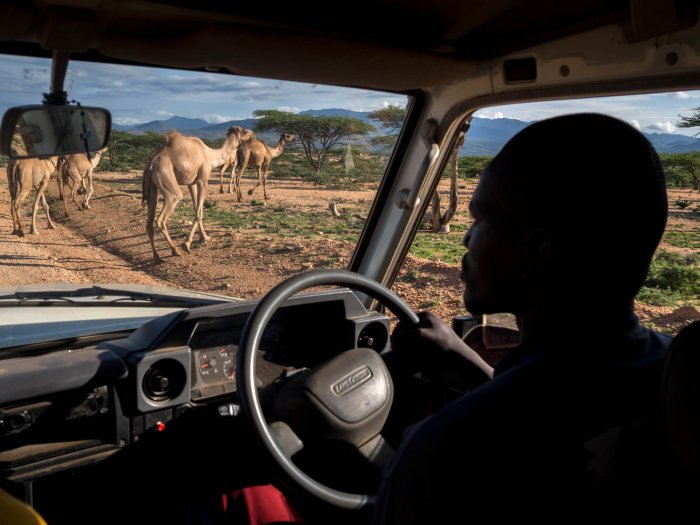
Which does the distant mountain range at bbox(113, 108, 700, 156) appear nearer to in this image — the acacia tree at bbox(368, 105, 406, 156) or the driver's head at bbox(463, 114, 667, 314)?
the acacia tree at bbox(368, 105, 406, 156)

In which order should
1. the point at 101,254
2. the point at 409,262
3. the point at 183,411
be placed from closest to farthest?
1. the point at 183,411
2. the point at 101,254
3. the point at 409,262

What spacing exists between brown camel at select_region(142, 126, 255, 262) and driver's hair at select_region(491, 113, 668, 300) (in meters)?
2.55

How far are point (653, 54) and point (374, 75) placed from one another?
118 cm

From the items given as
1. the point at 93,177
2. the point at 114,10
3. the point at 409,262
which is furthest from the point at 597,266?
the point at 409,262

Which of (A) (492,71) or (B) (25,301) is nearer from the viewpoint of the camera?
(B) (25,301)

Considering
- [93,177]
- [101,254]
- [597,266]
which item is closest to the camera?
[597,266]

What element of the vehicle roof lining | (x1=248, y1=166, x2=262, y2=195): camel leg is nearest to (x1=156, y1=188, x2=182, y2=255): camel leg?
(x1=248, y1=166, x2=262, y2=195): camel leg

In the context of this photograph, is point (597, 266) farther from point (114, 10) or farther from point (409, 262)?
point (409, 262)

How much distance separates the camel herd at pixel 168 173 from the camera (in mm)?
3240

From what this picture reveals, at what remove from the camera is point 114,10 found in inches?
86.2

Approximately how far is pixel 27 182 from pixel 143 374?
1400 millimetres

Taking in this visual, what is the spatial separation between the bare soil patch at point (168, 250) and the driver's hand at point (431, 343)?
110 cm

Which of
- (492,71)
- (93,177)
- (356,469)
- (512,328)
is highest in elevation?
(492,71)

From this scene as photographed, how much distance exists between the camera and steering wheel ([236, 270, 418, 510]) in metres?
1.79
